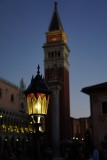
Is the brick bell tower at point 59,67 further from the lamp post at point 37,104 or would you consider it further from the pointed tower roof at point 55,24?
the lamp post at point 37,104

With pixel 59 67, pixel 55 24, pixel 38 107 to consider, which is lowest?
pixel 38 107

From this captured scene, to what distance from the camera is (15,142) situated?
1674 inches

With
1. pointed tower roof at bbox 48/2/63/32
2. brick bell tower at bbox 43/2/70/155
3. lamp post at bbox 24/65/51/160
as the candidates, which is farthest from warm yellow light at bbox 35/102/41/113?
pointed tower roof at bbox 48/2/63/32

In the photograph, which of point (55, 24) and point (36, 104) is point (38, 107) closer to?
point (36, 104)

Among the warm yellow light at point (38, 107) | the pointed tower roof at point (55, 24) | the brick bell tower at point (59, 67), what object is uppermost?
the pointed tower roof at point (55, 24)

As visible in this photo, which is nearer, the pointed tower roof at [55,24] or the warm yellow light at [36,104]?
the warm yellow light at [36,104]

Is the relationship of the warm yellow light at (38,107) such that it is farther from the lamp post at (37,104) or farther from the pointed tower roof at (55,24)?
the pointed tower roof at (55,24)

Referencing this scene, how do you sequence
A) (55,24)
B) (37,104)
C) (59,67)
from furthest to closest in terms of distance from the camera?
1. (55,24)
2. (59,67)
3. (37,104)

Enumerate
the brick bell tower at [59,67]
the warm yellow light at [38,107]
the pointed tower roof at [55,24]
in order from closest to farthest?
the warm yellow light at [38,107] < the brick bell tower at [59,67] < the pointed tower roof at [55,24]

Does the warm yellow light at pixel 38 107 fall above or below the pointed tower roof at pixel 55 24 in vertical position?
below

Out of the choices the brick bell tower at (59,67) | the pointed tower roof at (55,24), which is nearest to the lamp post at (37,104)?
the brick bell tower at (59,67)

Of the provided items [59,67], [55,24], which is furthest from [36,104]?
[55,24]

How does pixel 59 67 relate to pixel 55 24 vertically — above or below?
below

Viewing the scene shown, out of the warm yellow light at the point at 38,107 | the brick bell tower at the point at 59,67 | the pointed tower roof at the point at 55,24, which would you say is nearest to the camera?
the warm yellow light at the point at 38,107
